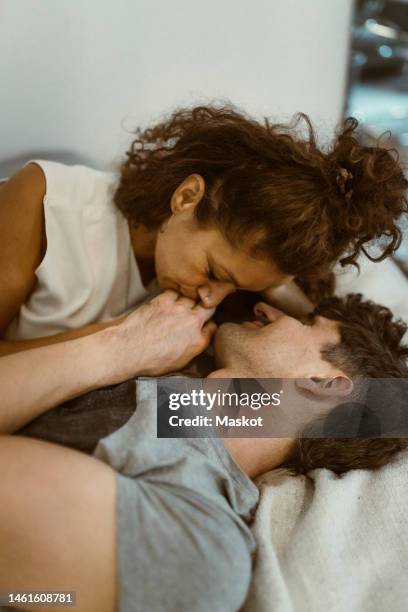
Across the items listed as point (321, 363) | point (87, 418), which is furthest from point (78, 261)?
point (321, 363)

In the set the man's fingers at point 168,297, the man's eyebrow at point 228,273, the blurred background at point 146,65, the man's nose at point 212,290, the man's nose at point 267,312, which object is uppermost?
the blurred background at point 146,65

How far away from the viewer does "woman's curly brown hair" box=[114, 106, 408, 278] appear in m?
0.88

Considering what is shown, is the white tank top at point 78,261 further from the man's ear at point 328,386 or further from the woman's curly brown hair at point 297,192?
the man's ear at point 328,386

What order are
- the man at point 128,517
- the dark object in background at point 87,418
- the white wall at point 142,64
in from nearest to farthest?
the man at point 128,517
the dark object in background at point 87,418
the white wall at point 142,64

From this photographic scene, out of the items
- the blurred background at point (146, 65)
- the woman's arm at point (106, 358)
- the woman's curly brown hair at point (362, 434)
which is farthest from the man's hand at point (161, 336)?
the blurred background at point (146, 65)

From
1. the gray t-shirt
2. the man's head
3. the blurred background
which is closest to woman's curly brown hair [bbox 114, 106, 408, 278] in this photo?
the man's head

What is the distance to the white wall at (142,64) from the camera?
1.17m

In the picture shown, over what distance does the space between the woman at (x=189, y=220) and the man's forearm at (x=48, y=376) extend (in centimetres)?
11

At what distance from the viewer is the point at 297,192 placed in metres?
0.89

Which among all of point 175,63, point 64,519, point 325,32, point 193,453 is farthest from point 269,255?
point 325,32

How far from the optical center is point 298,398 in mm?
838

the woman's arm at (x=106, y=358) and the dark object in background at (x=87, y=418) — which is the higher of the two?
the woman's arm at (x=106, y=358)

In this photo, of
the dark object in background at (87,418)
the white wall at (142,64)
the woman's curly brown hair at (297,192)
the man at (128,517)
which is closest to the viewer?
the man at (128,517)

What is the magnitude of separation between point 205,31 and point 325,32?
28 cm
